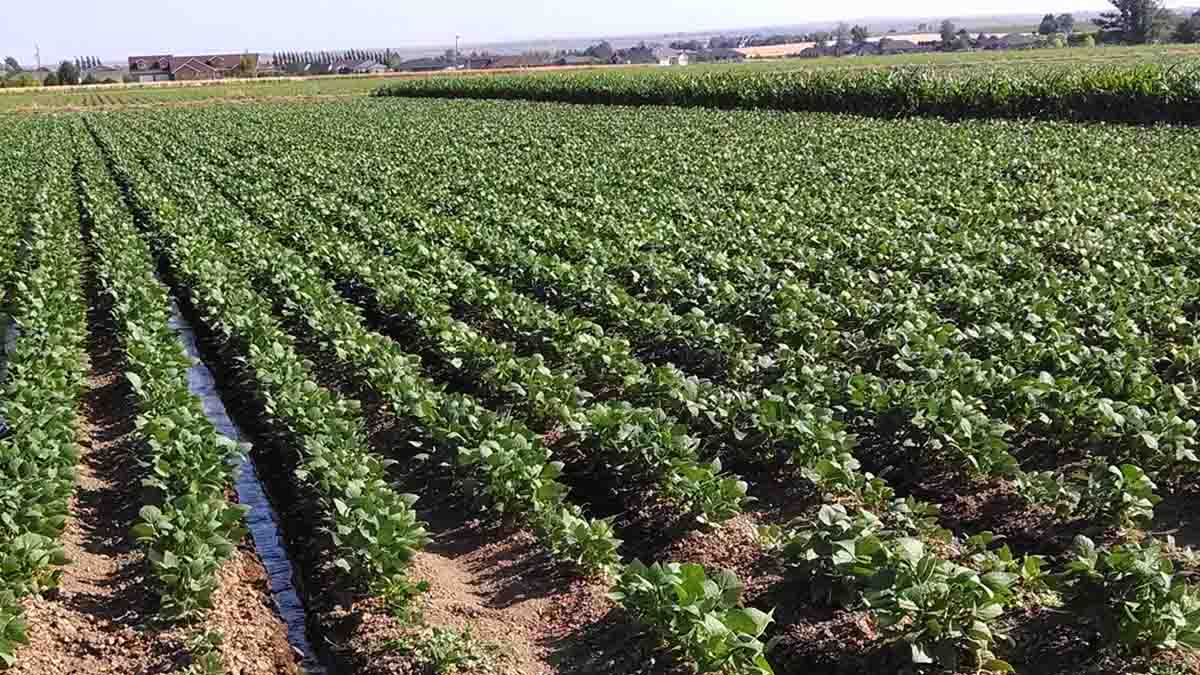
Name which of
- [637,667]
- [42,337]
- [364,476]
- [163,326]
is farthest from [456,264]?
[637,667]

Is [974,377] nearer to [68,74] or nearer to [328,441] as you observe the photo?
[328,441]

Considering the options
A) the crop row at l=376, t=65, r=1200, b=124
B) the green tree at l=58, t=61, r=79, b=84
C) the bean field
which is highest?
the green tree at l=58, t=61, r=79, b=84

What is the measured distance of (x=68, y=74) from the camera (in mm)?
116688

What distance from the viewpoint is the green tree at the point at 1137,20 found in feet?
350

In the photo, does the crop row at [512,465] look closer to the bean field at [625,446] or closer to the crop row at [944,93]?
the bean field at [625,446]

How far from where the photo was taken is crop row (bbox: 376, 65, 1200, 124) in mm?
28641

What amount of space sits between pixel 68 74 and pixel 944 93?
10869 centimetres

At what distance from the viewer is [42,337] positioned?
943cm

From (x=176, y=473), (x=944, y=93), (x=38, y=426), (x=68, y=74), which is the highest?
(x=68, y=74)

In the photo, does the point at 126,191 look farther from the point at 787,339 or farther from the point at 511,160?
the point at 787,339

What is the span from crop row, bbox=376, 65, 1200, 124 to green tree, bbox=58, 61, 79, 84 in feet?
270

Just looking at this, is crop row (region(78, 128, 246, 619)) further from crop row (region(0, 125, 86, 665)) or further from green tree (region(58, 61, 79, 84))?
green tree (region(58, 61, 79, 84))

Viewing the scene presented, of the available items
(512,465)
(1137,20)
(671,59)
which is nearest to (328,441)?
(512,465)

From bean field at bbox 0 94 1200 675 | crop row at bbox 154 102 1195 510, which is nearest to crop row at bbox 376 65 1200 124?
bean field at bbox 0 94 1200 675
